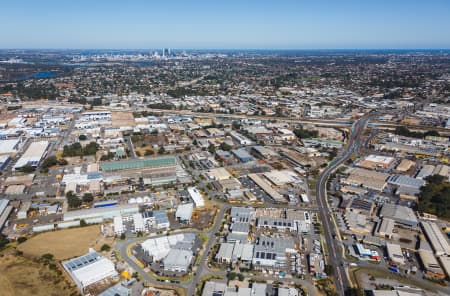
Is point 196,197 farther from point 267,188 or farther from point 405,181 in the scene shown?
point 405,181

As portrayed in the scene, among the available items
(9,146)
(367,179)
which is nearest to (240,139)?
(367,179)

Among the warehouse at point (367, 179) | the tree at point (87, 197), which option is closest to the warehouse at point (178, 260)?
the tree at point (87, 197)

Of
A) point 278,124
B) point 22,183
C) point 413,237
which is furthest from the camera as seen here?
point 278,124

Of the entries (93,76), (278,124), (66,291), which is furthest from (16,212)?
(93,76)

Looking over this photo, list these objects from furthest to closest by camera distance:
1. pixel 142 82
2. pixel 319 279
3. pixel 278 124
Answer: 1. pixel 142 82
2. pixel 278 124
3. pixel 319 279

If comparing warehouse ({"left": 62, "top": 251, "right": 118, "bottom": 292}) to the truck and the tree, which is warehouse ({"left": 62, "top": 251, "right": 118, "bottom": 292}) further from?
the truck

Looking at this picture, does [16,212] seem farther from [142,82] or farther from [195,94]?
[142,82]

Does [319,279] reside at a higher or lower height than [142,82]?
lower
